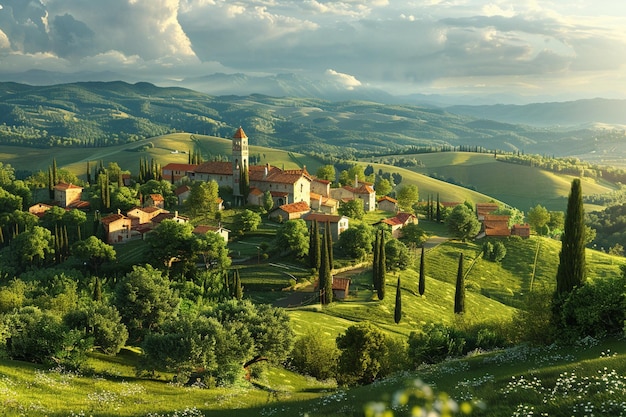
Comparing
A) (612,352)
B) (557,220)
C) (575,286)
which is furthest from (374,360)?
(557,220)

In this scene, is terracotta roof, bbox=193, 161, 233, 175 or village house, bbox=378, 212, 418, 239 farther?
terracotta roof, bbox=193, 161, 233, 175

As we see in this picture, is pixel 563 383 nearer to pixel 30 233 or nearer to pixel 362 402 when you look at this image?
pixel 362 402

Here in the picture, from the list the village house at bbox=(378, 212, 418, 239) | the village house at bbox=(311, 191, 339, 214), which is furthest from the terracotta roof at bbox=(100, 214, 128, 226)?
the village house at bbox=(378, 212, 418, 239)

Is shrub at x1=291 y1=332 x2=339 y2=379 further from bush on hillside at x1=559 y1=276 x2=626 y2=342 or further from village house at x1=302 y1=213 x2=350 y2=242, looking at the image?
village house at x1=302 y1=213 x2=350 y2=242

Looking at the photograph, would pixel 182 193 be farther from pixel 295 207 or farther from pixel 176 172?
pixel 295 207

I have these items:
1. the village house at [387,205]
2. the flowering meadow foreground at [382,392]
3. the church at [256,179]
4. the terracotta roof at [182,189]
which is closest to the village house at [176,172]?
the church at [256,179]

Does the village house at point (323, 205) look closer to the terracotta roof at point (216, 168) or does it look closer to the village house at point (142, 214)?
the terracotta roof at point (216, 168)

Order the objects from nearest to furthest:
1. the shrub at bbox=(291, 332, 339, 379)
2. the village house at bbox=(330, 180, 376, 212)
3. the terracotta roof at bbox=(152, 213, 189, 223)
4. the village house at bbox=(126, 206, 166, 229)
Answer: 1. the shrub at bbox=(291, 332, 339, 379)
2. the terracotta roof at bbox=(152, 213, 189, 223)
3. the village house at bbox=(126, 206, 166, 229)
4. the village house at bbox=(330, 180, 376, 212)

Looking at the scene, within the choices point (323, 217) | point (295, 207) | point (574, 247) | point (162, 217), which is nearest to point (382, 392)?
point (574, 247)
